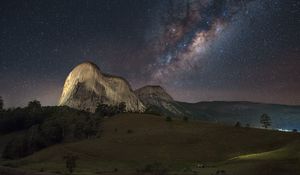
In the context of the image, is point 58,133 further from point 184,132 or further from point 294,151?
point 294,151

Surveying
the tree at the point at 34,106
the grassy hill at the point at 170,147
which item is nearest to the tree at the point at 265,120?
the grassy hill at the point at 170,147

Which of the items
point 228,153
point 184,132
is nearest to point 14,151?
point 184,132

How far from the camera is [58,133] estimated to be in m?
104

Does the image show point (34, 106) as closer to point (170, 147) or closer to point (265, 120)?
point (170, 147)

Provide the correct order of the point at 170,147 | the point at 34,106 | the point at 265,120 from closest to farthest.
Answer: the point at 170,147 < the point at 34,106 < the point at 265,120

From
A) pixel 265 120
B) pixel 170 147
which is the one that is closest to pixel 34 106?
pixel 170 147

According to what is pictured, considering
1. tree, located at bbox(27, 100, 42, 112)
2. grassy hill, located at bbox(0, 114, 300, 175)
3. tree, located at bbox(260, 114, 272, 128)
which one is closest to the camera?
grassy hill, located at bbox(0, 114, 300, 175)

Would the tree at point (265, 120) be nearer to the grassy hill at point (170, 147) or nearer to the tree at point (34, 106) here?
the grassy hill at point (170, 147)

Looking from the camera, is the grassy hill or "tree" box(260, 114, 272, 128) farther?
"tree" box(260, 114, 272, 128)

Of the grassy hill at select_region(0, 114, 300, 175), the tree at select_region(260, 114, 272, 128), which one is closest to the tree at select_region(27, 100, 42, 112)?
the grassy hill at select_region(0, 114, 300, 175)

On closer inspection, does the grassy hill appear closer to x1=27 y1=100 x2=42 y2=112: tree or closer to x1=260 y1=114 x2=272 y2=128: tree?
x1=27 y1=100 x2=42 y2=112: tree

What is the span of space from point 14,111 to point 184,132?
6177 centimetres

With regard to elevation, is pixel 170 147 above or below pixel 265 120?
below

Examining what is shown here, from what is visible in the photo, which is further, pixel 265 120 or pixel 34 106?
pixel 265 120
